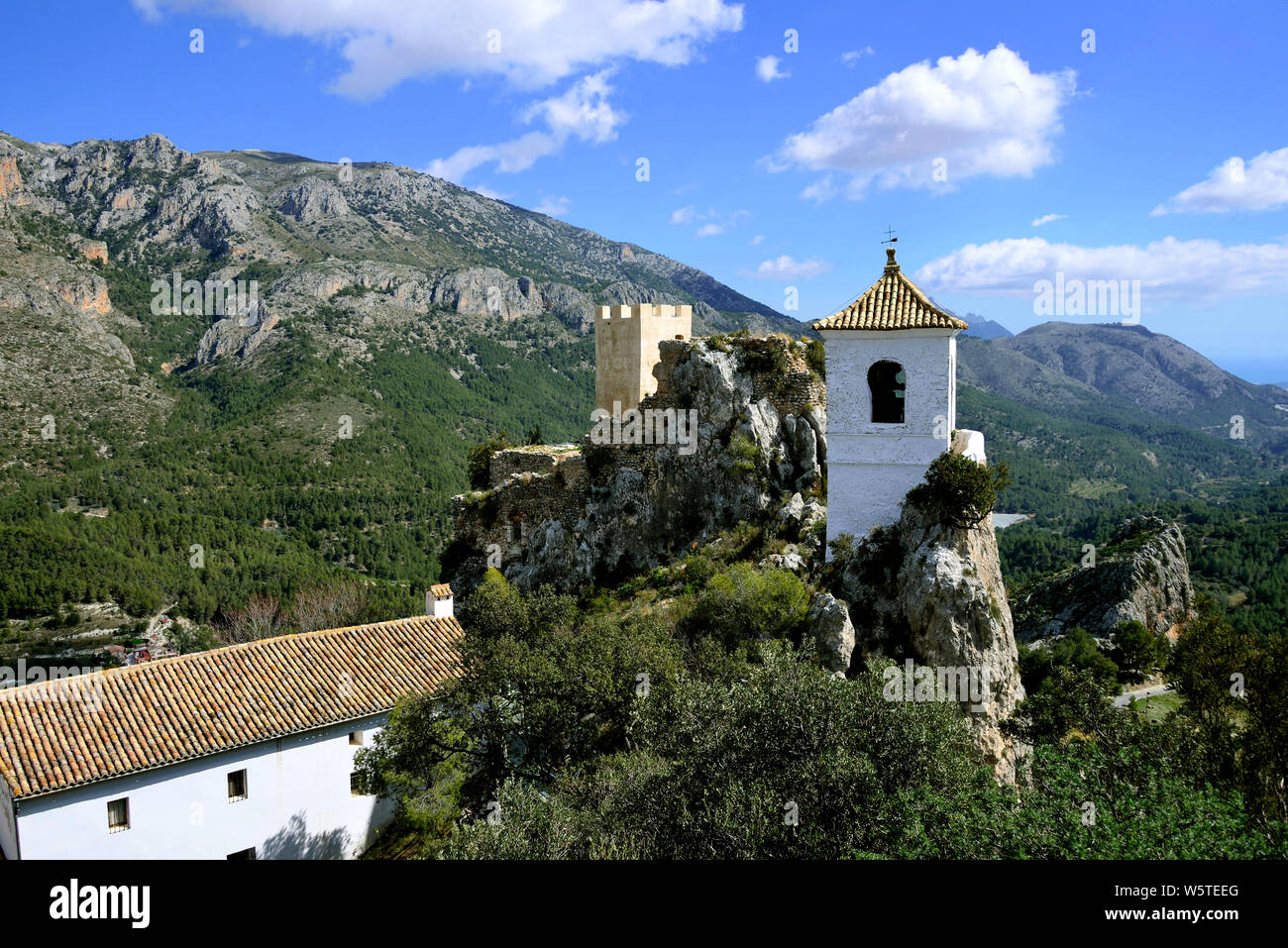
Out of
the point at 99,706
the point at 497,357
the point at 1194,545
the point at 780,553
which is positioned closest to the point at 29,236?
the point at 497,357

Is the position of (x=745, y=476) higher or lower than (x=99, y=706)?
higher

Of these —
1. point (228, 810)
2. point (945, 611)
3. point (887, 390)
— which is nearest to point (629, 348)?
point (887, 390)

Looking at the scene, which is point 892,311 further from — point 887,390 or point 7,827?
point 7,827

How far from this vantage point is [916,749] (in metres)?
11.1

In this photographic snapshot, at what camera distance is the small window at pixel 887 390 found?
59.7ft

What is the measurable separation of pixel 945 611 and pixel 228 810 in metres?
14.9

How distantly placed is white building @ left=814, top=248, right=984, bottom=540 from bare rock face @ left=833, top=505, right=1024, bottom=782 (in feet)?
3.10

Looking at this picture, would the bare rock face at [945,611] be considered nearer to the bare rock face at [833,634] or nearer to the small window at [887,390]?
the bare rock face at [833,634]

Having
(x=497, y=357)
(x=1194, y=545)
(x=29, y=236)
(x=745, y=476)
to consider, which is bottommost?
(x=1194, y=545)

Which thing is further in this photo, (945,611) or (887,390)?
(887,390)

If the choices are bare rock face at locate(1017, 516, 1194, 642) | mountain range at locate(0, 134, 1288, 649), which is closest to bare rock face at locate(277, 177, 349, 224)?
mountain range at locate(0, 134, 1288, 649)

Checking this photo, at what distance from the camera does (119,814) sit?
651 inches
